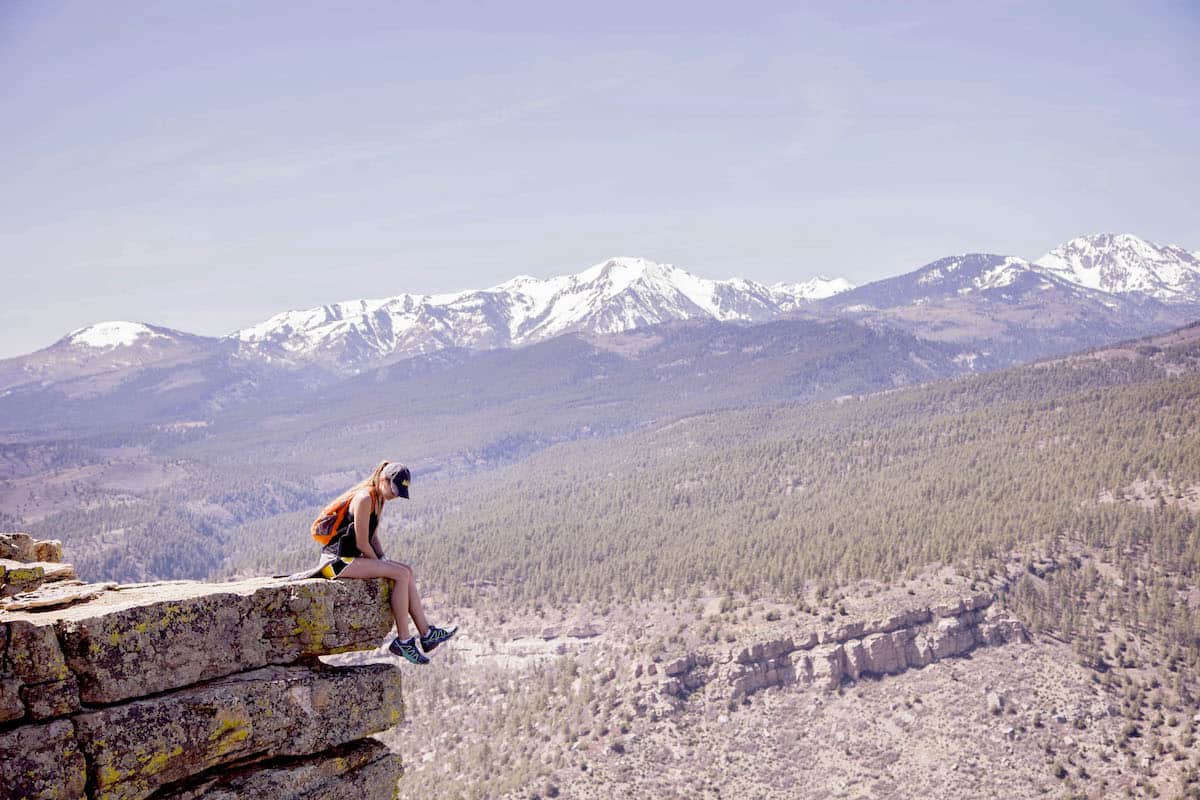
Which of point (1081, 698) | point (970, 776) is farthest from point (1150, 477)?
point (970, 776)

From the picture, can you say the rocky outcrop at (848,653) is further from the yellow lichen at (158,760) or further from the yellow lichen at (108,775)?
the yellow lichen at (108,775)

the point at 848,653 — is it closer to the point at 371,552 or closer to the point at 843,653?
the point at 843,653

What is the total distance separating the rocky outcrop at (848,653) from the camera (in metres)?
104

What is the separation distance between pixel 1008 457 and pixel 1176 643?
249ft

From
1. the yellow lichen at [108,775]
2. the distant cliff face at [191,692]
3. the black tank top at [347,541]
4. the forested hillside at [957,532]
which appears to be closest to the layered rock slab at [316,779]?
the distant cliff face at [191,692]

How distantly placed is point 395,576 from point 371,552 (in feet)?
2.40

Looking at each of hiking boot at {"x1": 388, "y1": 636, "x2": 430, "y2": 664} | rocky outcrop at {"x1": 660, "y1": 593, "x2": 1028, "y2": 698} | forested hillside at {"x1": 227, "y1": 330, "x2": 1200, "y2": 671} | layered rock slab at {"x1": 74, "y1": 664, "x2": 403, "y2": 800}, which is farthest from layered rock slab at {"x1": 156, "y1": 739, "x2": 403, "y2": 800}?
forested hillside at {"x1": 227, "y1": 330, "x2": 1200, "y2": 671}

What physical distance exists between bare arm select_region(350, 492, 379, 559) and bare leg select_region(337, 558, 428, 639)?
0.77 ft

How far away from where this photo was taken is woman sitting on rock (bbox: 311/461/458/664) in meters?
18.2

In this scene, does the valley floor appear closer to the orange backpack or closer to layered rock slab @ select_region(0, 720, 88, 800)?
the orange backpack

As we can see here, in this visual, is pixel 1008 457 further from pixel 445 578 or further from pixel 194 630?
pixel 194 630

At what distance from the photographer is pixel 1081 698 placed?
95.2 meters

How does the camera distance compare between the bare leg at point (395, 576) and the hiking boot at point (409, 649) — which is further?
the hiking boot at point (409, 649)

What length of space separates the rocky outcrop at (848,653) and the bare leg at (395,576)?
89.4m
